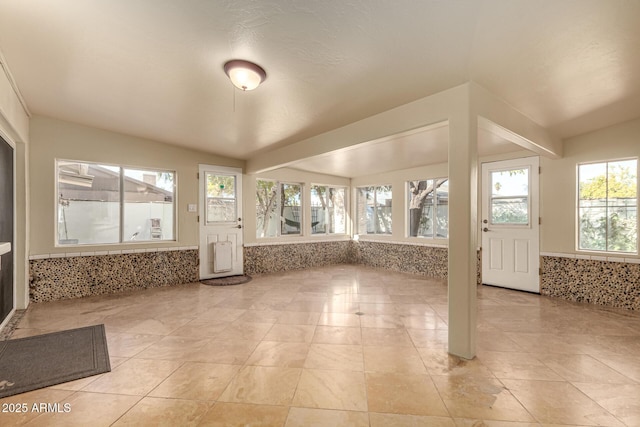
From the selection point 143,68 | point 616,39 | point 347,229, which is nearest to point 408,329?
point 616,39

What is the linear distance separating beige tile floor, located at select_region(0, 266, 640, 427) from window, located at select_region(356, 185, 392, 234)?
115 inches

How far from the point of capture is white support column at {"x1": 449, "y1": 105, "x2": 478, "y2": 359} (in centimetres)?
230

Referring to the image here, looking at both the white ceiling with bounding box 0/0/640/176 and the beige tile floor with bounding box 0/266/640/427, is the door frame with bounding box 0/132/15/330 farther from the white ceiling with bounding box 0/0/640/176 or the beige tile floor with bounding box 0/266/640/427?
the white ceiling with bounding box 0/0/640/176

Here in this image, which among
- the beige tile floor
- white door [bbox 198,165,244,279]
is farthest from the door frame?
white door [bbox 198,165,244,279]

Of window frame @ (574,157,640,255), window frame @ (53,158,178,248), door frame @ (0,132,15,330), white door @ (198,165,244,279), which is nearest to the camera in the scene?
door frame @ (0,132,15,330)

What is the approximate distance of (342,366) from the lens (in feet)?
7.16

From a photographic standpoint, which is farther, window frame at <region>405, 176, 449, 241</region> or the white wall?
window frame at <region>405, 176, 449, 241</region>

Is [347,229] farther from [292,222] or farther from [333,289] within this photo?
[333,289]

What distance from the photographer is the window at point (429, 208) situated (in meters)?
5.52

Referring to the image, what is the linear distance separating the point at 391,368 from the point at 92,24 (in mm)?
3278

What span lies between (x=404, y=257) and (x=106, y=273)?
17.5ft

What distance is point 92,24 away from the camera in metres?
1.92

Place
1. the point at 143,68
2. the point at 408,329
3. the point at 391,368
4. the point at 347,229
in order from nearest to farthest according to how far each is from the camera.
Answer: the point at 391,368 < the point at 143,68 < the point at 408,329 < the point at 347,229

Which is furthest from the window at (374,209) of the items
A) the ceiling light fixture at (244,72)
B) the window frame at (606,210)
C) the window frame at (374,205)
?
the ceiling light fixture at (244,72)
